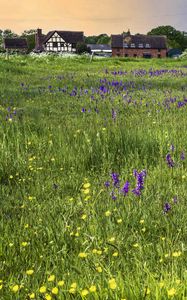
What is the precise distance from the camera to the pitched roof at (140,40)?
4688 inches

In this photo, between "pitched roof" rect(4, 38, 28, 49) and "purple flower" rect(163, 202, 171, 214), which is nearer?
"purple flower" rect(163, 202, 171, 214)

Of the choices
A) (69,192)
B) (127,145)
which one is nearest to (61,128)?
(127,145)

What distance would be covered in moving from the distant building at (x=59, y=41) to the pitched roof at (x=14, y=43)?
3.73 meters

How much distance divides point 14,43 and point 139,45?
127 feet

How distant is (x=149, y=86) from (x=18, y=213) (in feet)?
33.0

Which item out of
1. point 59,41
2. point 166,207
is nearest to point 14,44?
point 59,41

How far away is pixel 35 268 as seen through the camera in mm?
2953

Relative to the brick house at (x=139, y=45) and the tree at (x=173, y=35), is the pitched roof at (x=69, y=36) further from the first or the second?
the tree at (x=173, y=35)

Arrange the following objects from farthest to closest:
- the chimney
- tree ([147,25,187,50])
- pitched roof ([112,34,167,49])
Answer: tree ([147,25,187,50]), pitched roof ([112,34,167,49]), the chimney

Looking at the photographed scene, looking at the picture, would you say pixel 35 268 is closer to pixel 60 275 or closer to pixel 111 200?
pixel 60 275

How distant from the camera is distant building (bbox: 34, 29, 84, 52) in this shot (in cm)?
11100

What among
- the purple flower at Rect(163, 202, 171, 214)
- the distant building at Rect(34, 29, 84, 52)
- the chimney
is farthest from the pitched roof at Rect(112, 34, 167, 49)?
the purple flower at Rect(163, 202, 171, 214)

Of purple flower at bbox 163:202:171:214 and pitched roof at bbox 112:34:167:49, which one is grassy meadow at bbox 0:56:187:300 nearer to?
purple flower at bbox 163:202:171:214

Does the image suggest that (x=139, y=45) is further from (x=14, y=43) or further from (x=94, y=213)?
(x=94, y=213)
